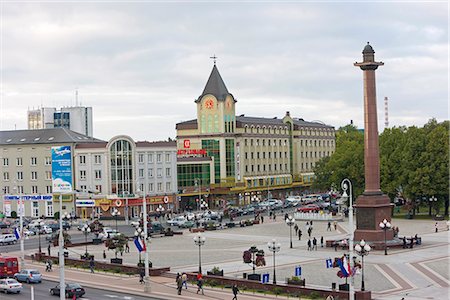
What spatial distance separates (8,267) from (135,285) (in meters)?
10.8

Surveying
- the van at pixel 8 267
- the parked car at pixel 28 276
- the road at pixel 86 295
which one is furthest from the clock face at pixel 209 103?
the road at pixel 86 295

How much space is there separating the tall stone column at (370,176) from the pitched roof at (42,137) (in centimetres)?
6066

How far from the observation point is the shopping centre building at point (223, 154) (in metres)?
142

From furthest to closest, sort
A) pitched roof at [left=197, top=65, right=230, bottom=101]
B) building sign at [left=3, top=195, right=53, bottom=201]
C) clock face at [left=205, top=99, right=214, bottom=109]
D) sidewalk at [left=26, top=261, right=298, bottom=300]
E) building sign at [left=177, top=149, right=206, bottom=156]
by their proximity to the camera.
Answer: pitched roof at [left=197, top=65, right=230, bottom=101], clock face at [left=205, top=99, right=214, bottom=109], building sign at [left=177, top=149, right=206, bottom=156], building sign at [left=3, top=195, right=53, bottom=201], sidewalk at [left=26, top=261, right=298, bottom=300]

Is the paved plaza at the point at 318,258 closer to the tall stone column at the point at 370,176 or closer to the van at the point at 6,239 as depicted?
the tall stone column at the point at 370,176

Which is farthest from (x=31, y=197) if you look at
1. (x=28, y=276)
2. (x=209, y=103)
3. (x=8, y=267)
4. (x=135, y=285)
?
(x=135, y=285)

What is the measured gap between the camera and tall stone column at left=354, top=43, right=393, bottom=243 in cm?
7588

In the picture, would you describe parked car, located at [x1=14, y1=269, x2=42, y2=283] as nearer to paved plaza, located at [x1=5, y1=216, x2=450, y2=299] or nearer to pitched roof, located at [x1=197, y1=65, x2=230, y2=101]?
paved plaza, located at [x1=5, y1=216, x2=450, y2=299]

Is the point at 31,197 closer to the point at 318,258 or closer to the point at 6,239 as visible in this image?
the point at 6,239

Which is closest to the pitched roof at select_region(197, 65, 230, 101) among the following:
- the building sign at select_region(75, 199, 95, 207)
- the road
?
the building sign at select_region(75, 199, 95, 207)

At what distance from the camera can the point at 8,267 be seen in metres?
61.2

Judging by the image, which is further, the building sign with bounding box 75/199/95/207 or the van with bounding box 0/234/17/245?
the building sign with bounding box 75/199/95/207

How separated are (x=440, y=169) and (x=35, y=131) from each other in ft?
216

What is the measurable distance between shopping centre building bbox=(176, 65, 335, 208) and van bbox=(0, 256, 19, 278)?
73.9 meters
